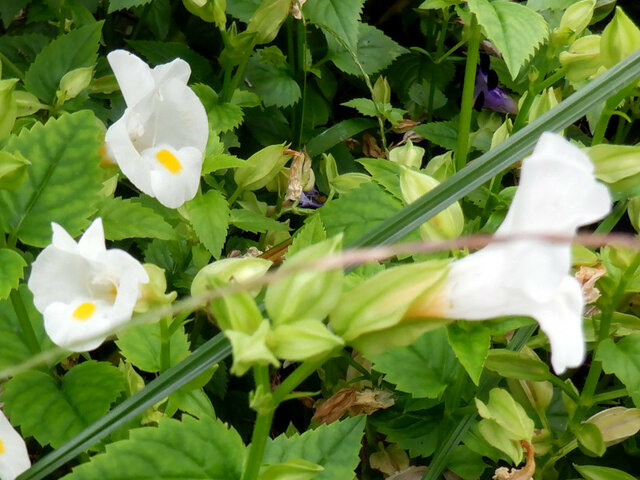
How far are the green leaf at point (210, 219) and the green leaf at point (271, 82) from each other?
1.37 ft

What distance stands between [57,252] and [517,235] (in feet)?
1.28

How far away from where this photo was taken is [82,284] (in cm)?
73

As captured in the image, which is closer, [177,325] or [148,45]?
[177,325]

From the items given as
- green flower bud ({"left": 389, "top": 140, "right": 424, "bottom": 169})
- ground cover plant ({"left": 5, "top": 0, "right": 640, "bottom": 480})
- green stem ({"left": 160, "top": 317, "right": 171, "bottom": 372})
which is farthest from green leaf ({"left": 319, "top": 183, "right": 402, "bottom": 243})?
green stem ({"left": 160, "top": 317, "right": 171, "bottom": 372})

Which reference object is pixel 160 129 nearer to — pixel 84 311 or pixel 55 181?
pixel 55 181

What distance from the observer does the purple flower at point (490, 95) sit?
1.60 meters

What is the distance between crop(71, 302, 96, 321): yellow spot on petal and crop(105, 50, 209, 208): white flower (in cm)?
16

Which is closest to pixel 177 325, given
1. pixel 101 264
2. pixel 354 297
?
pixel 101 264

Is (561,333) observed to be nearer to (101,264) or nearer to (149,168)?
(101,264)

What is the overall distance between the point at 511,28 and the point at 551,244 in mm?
716

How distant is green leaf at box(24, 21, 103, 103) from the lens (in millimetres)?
1297

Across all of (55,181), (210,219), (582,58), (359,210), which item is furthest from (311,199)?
(55,181)

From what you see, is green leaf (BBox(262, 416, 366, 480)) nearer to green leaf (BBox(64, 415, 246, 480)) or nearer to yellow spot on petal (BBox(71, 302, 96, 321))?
green leaf (BBox(64, 415, 246, 480))

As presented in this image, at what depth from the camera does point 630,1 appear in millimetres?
1907
